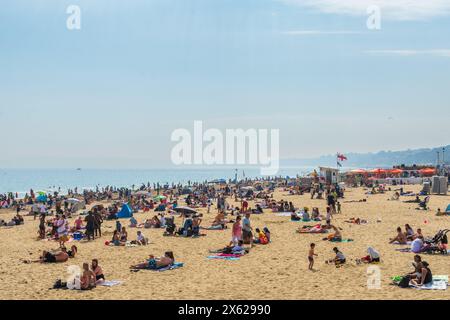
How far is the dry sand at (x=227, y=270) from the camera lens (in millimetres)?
11188

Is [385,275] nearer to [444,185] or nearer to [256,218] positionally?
[256,218]

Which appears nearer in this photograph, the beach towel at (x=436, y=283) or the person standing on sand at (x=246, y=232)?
the beach towel at (x=436, y=283)

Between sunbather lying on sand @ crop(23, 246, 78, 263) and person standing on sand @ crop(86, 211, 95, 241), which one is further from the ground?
person standing on sand @ crop(86, 211, 95, 241)

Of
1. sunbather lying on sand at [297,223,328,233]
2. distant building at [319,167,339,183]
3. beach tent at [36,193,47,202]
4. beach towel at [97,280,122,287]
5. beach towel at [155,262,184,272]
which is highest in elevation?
distant building at [319,167,339,183]

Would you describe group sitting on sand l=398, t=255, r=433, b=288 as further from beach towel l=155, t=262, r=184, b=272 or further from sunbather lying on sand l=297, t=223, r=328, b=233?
sunbather lying on sand l=297, t=223, r=328, b=233

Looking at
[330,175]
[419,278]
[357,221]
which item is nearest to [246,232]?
[419,278]

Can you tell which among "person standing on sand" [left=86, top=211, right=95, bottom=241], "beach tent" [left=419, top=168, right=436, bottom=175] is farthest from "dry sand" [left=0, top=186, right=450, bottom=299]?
"beach tent" [left=419, top=168, right=436, bottom=175]

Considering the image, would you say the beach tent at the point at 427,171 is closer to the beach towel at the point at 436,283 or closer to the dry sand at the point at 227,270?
the dry sand at the point at 227,270

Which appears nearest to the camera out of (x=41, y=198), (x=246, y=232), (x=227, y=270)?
(x=227, y=270)

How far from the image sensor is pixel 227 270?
1370 centimetres

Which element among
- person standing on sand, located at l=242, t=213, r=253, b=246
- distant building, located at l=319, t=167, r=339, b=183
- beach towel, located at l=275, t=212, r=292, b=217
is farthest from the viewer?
distant building, located at l=319, t=167, r=339, b=183

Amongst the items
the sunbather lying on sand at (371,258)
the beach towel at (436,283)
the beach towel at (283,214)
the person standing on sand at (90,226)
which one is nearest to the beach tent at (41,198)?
the beach towel at (283,214)

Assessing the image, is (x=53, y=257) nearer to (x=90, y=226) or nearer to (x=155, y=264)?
(x=155, y=264)

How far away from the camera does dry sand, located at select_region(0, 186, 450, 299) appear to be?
11188mm
